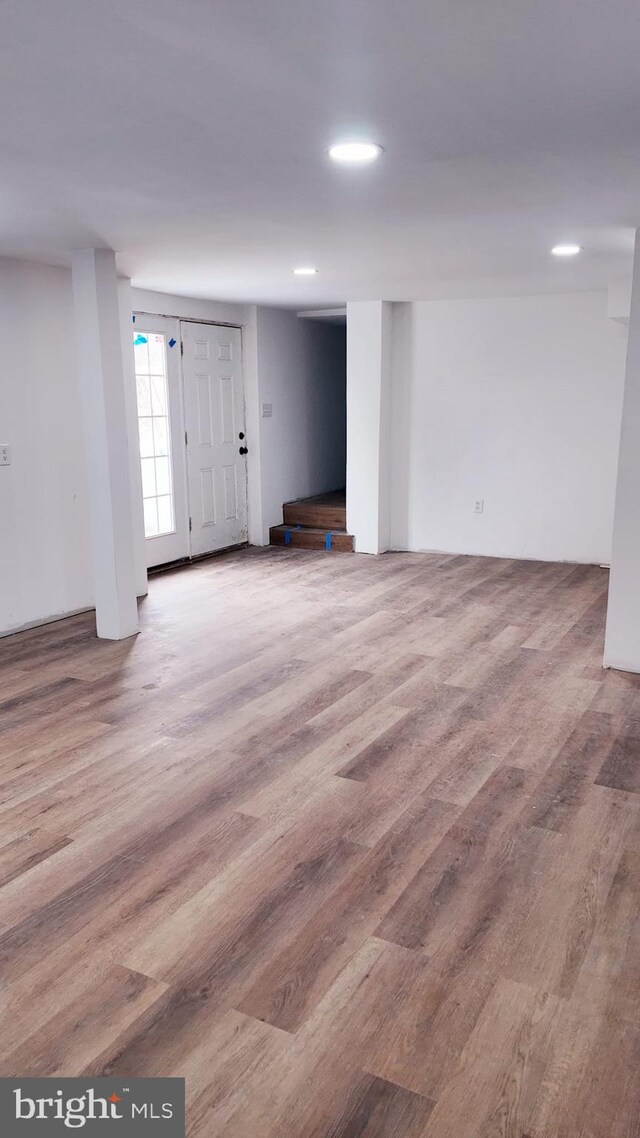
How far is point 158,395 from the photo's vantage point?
21.4 feet

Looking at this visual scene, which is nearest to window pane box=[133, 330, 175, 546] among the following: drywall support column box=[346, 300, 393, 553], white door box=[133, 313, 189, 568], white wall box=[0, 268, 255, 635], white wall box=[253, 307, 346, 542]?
white door box=[133, 313, 189, 568]

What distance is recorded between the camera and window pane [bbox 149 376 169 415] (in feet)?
21.2

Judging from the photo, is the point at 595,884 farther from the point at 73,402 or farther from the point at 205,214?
the point at 73,402

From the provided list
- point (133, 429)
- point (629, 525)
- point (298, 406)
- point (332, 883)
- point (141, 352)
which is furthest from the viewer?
point (298, 406)

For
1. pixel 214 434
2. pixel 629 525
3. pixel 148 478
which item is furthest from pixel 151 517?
pixel 629 525

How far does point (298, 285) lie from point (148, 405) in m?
1.51

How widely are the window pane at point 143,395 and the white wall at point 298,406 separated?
1526mm

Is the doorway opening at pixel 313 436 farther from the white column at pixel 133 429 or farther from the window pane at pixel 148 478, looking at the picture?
the white column at pixel 133 429

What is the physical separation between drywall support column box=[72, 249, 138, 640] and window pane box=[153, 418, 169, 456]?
1.69m

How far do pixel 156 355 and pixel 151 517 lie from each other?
131cm

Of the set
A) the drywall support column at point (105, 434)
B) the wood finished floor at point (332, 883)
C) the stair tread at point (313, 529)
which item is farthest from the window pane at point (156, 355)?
the wood finished floor at point (332, 883)

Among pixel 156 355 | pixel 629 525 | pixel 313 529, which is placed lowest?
pixel 313 529

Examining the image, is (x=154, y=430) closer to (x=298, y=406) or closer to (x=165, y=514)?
(x=165, y=514)

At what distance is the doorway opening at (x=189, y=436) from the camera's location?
21.1ft
